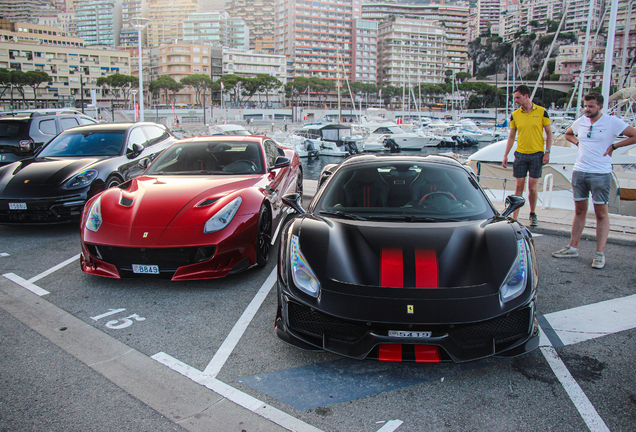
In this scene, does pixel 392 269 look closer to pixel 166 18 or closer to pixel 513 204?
pixel 513 204

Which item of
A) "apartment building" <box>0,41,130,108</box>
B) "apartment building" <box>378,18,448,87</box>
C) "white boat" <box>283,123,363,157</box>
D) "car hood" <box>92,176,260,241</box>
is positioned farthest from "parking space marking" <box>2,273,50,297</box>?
"apartment building" <box>378,18,448,87</box>

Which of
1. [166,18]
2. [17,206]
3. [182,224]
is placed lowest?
[17,206]

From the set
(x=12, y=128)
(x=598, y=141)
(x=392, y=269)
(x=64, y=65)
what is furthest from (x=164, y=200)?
(x=64, y=65)

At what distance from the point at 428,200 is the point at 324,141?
122ft

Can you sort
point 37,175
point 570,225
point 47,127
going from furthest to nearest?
point 47,127, point 570,225, point 37,175

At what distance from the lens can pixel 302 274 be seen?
2836 millimetres

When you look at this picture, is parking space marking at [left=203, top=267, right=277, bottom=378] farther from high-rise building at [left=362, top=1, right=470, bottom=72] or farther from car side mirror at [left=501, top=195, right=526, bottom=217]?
high-rise building at [left=362, top=1, right=470, bottom=72]

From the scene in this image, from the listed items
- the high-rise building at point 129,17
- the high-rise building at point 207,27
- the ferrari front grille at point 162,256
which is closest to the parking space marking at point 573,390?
the ferrari front grille at point 162,256

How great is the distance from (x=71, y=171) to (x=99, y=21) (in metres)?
207

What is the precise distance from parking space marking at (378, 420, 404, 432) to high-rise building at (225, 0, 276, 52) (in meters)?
184

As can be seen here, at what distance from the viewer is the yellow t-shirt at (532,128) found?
5938 millimetres

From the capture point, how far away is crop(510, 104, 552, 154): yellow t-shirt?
19.5ft

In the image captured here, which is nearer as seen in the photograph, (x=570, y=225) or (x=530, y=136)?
(x=530, y=136)

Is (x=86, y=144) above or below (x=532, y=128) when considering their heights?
below
